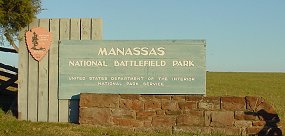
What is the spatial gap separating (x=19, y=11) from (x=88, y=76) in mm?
2253

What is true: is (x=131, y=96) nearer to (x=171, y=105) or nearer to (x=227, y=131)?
(x=171, y=105)

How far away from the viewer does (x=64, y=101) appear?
1102cm

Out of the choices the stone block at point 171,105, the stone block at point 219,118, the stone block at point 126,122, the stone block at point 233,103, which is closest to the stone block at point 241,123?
the stone block at point 219,118

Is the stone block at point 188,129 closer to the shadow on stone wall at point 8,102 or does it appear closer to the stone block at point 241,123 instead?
the stone block at point 241,123

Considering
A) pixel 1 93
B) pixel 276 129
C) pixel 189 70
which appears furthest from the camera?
pixel 1 93

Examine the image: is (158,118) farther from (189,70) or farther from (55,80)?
(55,80)

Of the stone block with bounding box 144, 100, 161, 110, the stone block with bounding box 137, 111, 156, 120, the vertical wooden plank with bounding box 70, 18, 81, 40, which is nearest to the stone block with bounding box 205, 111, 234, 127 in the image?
the stone block with bounding box 144, 100, 161, 110

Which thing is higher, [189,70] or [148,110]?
[189,70]

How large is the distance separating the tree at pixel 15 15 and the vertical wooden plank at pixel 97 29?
1456 millimetres

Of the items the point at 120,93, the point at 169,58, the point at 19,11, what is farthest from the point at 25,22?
the point at 169,58

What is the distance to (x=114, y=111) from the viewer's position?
10.3 meters

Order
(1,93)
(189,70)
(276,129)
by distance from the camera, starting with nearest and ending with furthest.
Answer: (276,129) < (189,70) < (1,93)

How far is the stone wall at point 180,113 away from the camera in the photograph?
9984 mm

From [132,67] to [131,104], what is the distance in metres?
0.99
